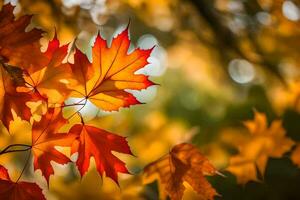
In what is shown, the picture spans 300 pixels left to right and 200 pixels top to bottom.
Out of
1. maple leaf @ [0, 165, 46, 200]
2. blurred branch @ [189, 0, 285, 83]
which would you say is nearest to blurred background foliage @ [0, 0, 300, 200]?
blurred branch @ [189, 0, 285, 83]

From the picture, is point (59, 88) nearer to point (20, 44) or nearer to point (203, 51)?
point (20, 44)

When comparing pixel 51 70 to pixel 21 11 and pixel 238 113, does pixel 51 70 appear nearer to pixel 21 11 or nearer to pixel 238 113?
pixel 21 11

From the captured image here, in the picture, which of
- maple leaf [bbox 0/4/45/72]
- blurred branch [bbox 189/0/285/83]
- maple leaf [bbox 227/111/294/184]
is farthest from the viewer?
blurred branch [bbox 189/0/285/83]

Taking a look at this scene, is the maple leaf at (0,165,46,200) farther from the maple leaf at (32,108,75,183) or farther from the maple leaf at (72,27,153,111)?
the maple leaf at (72,27,153,111)

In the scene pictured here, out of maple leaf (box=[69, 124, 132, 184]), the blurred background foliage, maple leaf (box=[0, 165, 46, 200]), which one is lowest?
the blurred background foliage

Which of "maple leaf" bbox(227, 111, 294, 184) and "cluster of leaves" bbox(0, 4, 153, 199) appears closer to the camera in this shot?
"cluster of leaves" bbox(0, 4, 153, 199)

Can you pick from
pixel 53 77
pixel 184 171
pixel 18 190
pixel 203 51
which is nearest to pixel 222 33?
pixel 203 51

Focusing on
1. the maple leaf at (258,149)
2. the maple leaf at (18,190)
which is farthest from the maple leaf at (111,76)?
the maple leaf at (258,149)

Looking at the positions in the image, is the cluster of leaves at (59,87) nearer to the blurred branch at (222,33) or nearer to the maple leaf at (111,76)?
the maple leaf at (111,76)
